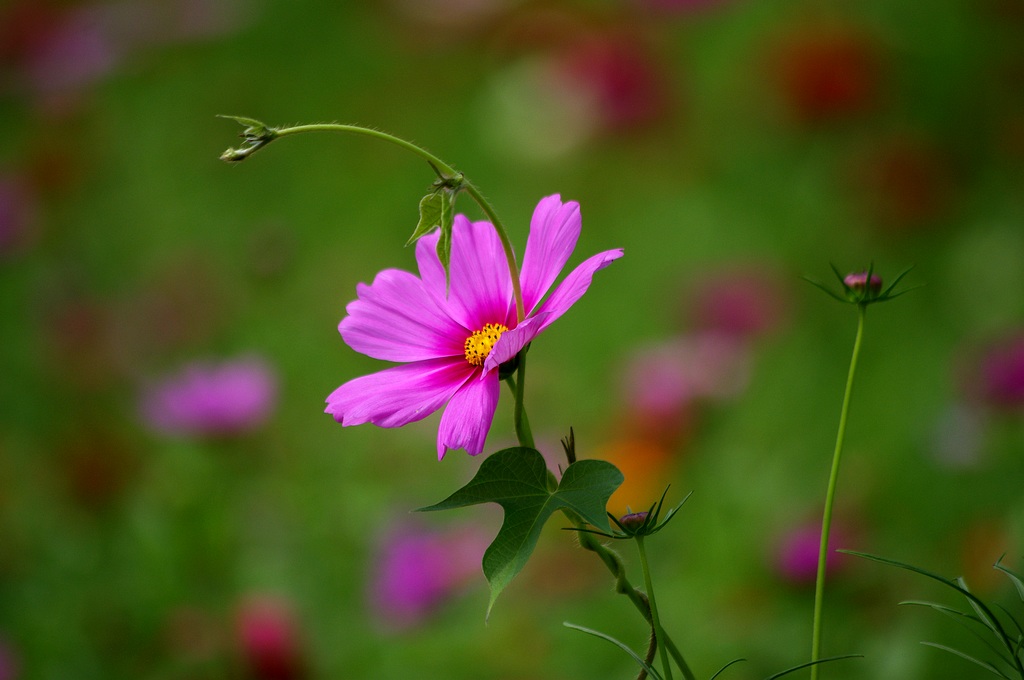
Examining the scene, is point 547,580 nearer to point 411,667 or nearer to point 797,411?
point 411,667

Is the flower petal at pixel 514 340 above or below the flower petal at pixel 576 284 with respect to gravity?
below

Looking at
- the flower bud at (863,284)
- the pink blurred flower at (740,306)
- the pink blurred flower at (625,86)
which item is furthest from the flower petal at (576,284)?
the pink blurred flower at (625,86)

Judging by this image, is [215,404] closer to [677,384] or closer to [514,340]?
[677,384]

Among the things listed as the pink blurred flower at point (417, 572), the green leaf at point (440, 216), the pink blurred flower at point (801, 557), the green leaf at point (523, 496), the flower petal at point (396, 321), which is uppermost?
the green leaf at point (440, 216)

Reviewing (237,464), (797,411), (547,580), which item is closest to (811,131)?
(797,411)

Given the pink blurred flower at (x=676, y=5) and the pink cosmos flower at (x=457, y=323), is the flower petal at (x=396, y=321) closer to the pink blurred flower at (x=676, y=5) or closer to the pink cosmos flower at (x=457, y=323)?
the pink cosmos flower at (x=457, y=323)

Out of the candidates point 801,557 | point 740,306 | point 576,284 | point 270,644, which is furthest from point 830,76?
point 576,284
